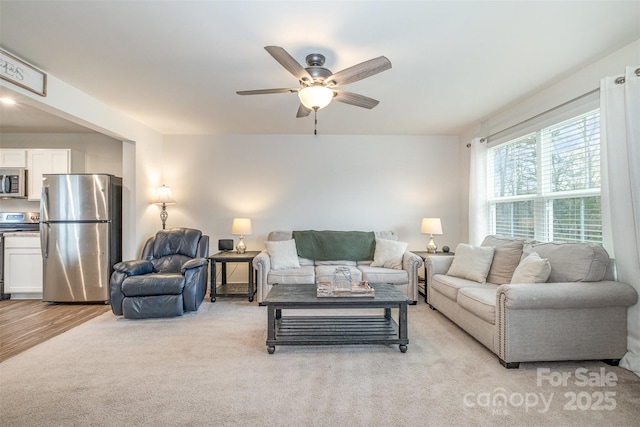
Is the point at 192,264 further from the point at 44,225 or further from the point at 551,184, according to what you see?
the point at 551,184

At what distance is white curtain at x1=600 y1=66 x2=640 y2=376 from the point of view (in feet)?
7.20

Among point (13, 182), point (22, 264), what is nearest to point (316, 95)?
point (22, 264)

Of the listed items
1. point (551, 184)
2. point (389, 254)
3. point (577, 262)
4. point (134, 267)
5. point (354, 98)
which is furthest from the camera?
point (389, 254)

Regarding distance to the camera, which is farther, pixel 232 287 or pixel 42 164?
pixel 232 287

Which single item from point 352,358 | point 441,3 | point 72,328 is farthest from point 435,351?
point 72,328

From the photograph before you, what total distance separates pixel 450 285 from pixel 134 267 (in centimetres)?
362

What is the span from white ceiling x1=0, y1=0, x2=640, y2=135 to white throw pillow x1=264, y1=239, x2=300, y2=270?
1884 millimetres

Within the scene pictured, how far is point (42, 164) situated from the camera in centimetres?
438

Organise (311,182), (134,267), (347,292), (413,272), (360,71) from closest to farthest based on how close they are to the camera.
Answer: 1. (360,71)
2. (347,292)
3. (134,267)
4. (413,272)
5. (311,182)

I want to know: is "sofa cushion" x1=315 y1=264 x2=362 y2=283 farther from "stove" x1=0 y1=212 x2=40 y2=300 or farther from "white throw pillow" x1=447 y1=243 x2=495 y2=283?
"stove" x1=0 y1=212 x2=40 y2=300

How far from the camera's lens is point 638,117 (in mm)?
2184

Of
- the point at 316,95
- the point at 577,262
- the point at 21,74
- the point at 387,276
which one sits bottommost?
the point at 387,276

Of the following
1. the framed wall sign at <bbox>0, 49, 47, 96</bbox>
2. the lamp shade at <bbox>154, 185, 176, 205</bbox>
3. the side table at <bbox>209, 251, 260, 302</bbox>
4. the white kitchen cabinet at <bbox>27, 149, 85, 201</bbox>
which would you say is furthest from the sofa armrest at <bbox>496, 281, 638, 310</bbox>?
the white kitchen cabinet at <bbox>27, 149, 85, 201</bbox>

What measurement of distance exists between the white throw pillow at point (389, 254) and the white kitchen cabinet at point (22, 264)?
4709 mm
